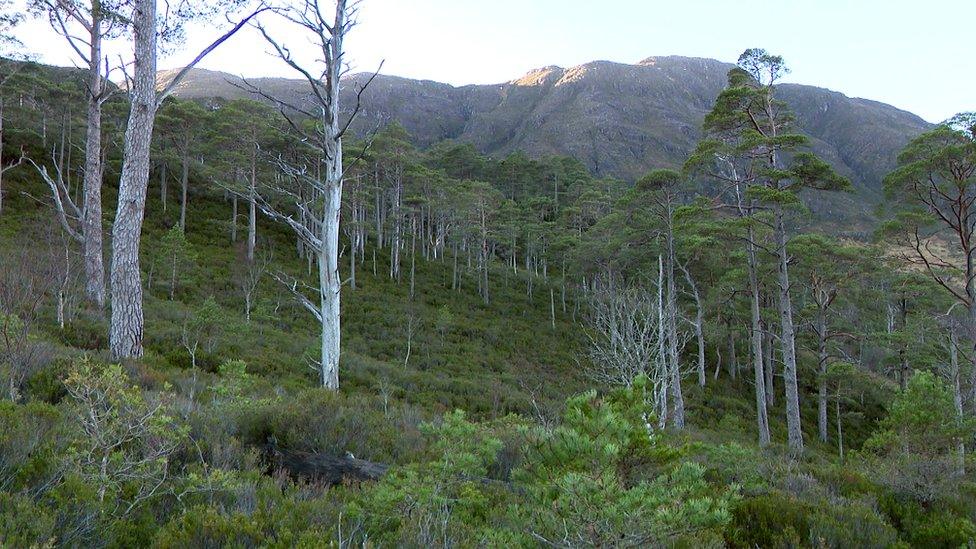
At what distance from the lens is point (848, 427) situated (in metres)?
27.3

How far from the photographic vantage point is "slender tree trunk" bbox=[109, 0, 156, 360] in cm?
785

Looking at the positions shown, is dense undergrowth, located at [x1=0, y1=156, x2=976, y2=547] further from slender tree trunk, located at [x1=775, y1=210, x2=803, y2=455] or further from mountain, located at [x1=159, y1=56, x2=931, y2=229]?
mountain, located at [x1=159, y1=56, x2=931, y2=229]

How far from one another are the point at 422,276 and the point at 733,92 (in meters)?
24.1

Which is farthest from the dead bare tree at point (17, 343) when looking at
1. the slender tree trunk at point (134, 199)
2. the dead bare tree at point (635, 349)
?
the dead bare tree at point (635, 349)

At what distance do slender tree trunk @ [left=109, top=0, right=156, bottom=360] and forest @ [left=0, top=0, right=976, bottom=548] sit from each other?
40mm

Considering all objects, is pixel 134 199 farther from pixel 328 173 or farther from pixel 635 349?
pixel 635 349

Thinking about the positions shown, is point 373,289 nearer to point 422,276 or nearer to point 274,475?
point 422,276

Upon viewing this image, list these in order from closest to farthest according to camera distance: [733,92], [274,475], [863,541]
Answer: [274,475] < [863,541] < [733,92]

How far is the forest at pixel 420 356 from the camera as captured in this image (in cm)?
313

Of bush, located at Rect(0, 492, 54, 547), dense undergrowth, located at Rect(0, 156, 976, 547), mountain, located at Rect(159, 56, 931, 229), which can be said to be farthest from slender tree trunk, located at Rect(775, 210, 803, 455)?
mountain, located at Rect(159, 56, 931, 229)

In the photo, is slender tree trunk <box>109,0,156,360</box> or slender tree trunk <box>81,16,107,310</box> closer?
slender tree trunk <box>109,0,156,360</box>

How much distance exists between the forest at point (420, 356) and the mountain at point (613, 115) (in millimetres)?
75505

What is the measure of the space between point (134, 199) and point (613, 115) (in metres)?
131

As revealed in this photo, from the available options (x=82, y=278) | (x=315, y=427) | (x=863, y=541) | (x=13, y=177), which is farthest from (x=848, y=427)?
(x=13, y=177)
